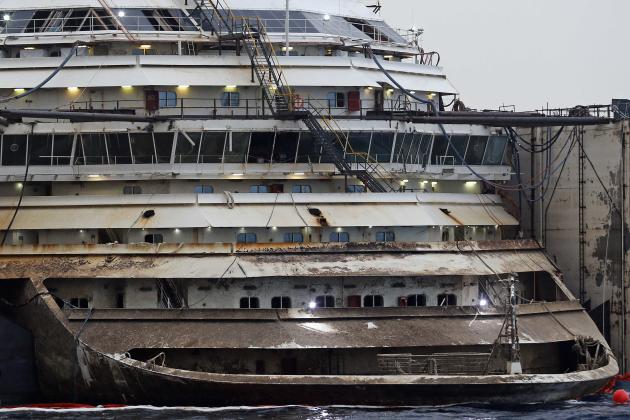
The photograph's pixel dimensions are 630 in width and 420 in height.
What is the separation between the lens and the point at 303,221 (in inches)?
1866

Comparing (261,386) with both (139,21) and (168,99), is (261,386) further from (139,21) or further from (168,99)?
(139,21)

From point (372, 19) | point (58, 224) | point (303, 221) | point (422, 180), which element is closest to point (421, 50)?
point (372, 19)

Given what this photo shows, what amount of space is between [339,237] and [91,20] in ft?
39.2

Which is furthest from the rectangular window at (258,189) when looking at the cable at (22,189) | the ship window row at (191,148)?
the cable at (22,189)

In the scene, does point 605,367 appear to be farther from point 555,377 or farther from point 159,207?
point 159,207

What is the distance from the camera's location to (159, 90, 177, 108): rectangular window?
51.1 m

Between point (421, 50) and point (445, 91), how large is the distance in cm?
285

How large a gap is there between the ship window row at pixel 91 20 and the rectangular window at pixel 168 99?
2.99 m

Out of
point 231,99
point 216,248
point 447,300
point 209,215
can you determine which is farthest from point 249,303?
point 231,99

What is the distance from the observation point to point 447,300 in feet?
153

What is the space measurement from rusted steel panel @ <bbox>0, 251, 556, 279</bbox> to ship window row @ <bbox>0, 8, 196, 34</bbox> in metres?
10.2

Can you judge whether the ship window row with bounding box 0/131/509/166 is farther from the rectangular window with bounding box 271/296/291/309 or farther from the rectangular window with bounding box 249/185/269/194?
the rectangular window with bounding box 271/296/291/309

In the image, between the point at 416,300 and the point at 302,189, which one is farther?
the point at 302,189

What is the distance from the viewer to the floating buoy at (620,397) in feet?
150
